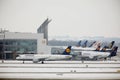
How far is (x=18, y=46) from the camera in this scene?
10539 millimetres

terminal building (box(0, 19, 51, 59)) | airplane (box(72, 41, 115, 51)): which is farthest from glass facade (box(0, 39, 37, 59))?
airplane (box(72, 41, 115, 51))

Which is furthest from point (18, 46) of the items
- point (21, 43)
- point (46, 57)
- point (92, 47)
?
point (92, 47)

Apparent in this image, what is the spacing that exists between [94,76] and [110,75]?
406 millimetres

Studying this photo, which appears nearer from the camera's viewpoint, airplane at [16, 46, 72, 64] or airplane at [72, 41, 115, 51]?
airplane at [16, 46, 72, 64]

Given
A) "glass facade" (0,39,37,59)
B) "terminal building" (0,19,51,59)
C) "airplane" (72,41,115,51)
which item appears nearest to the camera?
"terminal building" (0,19,51,59)

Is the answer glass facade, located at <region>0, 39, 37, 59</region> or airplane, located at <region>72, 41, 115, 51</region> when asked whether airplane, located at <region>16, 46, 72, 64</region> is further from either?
airplane, located at <region>72, 41, 115, 51</region>

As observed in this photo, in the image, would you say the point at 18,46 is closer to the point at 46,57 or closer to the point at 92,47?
the point at 46,57

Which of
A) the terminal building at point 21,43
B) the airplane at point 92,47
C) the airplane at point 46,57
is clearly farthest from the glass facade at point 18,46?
the airplane at point 92,47

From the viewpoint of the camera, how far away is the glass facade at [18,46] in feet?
34.5

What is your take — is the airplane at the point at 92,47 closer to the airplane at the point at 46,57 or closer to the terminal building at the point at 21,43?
the airplane at the point at 46,57

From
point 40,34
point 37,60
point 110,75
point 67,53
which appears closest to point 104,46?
point 67,53

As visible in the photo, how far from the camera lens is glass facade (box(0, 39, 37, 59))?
10.5m

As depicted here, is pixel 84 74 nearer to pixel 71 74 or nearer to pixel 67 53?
pixel 71 74

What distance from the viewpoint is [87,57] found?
1017 cm
